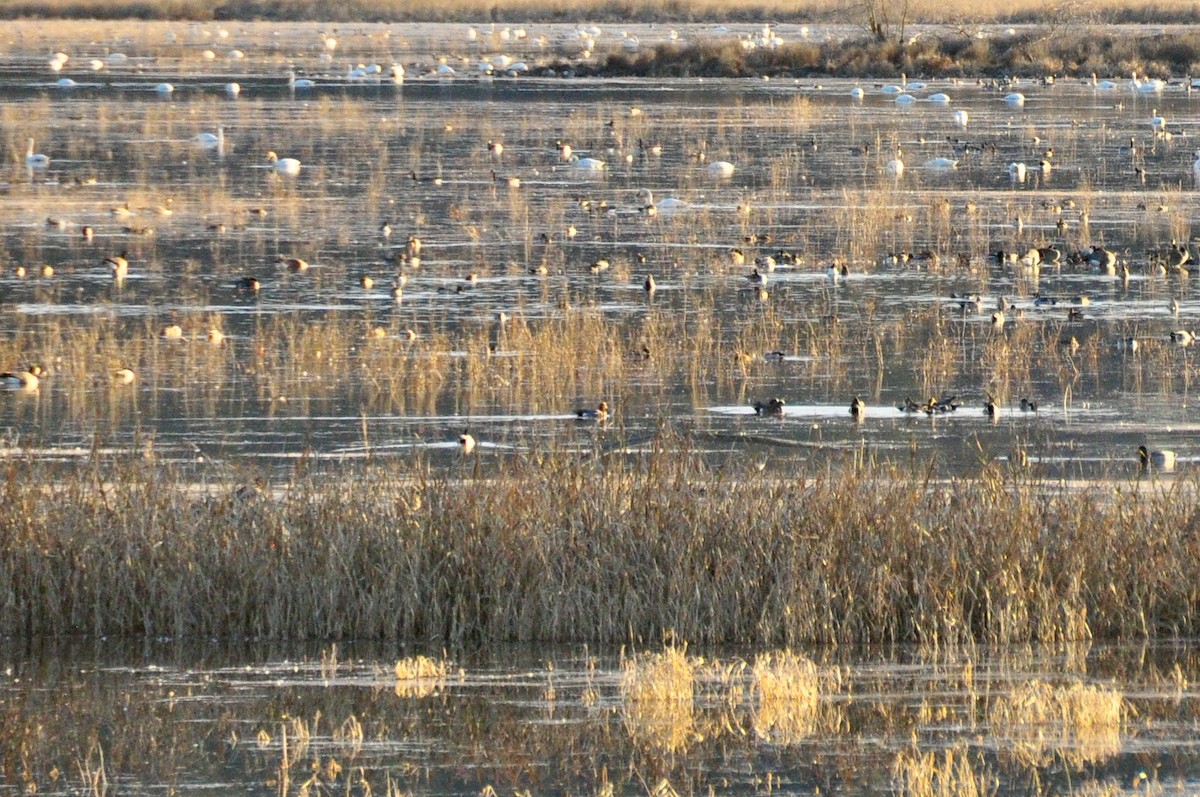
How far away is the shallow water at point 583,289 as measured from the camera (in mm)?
13727

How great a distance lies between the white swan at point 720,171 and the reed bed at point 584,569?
1963cm

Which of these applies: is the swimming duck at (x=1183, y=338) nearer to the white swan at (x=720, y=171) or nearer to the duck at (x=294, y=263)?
the duck at (x=294, y=263)

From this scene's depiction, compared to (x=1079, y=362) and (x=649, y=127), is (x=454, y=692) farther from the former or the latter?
(x=649, y=127)

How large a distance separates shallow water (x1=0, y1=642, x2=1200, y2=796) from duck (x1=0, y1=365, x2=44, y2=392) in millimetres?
5538

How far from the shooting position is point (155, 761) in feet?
26.0

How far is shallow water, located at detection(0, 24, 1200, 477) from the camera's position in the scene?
13.7 metres

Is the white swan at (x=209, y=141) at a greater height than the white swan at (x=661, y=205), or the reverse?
the white swan at (x=209, y=141)

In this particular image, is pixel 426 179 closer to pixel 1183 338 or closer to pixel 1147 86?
pixel 1183 338

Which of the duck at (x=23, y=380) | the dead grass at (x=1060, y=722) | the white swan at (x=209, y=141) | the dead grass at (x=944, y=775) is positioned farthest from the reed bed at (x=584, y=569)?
the white swan at (x=209, y=141)

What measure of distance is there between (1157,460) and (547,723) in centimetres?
543

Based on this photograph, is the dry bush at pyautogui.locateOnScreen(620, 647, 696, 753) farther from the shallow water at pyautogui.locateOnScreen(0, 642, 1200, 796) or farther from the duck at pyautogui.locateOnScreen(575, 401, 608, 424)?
→ the duck at pyautogui.locateOnScreen(575, 401, 608, 424)

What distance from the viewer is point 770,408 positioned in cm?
1404

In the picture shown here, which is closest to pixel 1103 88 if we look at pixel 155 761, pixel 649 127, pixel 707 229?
pixel 649 127

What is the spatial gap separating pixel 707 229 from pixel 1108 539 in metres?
14.0
